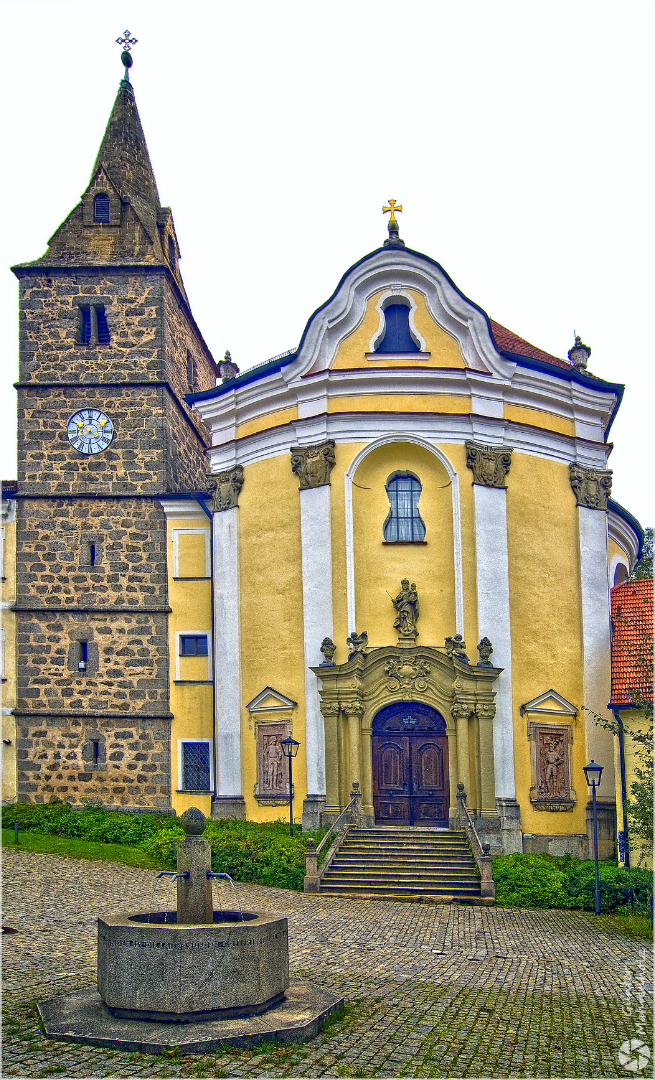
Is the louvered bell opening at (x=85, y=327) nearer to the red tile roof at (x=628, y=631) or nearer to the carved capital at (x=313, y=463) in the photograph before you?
the carved capital at (x=313, y=463)

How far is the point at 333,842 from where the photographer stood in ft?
71.3

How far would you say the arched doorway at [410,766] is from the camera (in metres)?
23.6

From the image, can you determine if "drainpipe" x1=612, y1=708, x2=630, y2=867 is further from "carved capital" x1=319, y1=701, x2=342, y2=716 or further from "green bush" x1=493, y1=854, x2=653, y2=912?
"carved capital" x1=319, y1=701, x2=342, y2=716

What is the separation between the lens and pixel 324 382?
2531 centimetres

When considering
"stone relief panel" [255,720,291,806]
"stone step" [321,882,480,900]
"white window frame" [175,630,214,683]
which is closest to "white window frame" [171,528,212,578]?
"white window frame" [175,630,214,683]

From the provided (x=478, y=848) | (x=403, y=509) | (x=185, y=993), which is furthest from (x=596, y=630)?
(x=185, y=993)

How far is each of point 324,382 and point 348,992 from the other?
1586cm

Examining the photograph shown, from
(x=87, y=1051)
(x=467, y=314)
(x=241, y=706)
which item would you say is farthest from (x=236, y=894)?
(x=467, y=314)

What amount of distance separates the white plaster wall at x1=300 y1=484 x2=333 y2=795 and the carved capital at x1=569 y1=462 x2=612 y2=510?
610cm

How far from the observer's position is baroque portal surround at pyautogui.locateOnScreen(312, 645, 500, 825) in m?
23.4

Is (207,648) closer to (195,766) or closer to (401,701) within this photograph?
(195,766)

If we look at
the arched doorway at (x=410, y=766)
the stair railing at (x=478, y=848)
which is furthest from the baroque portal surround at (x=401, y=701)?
the stair railing at (x=478, y=848)

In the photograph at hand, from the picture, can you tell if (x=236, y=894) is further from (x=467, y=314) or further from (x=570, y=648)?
(x=467, y=314)

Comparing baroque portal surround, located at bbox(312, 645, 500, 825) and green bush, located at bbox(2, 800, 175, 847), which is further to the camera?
green bush, located at bbox(2, 800, 175, 847)
